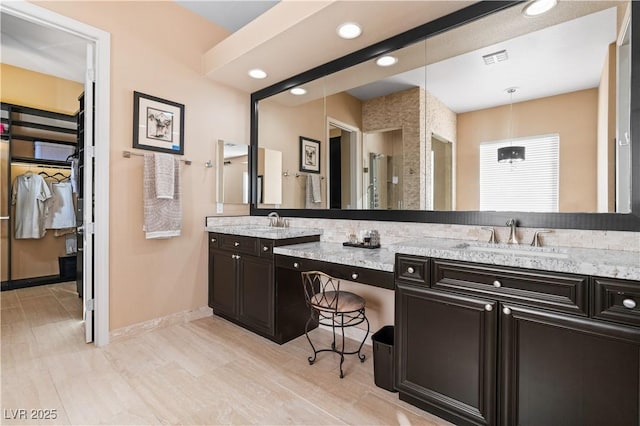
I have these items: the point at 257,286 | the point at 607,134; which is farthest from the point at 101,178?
the point at 607,134

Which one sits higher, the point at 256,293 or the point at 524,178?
the point at 524,178

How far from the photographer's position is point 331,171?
2.91 m

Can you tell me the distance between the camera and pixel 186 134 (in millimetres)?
3090

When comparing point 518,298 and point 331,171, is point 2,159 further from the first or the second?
point 518,298

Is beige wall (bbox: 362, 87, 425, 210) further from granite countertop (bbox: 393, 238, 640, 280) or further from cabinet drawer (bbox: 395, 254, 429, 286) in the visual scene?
cabinet drawer (bbox: 395, 254, 429, 286)

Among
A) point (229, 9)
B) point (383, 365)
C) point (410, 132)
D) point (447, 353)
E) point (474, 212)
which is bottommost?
point (383, 365)

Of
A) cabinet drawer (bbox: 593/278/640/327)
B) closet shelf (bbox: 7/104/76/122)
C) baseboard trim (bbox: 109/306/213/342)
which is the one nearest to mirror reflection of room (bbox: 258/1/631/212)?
cabinet drawer (bbox: 593/278/640/327)

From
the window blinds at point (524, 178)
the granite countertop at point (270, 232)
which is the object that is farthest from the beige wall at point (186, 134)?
A: the window blinds at point (524, 178)

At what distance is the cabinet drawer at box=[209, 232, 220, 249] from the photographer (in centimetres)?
313

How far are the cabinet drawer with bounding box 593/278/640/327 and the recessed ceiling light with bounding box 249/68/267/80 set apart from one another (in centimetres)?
296

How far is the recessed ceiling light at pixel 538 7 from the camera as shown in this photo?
1.78 m

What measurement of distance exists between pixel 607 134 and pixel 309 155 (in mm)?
2187

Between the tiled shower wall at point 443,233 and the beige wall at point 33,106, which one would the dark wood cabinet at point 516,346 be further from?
the beige wall at point 33,106

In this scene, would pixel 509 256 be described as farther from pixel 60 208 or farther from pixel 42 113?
pixel 42 113
